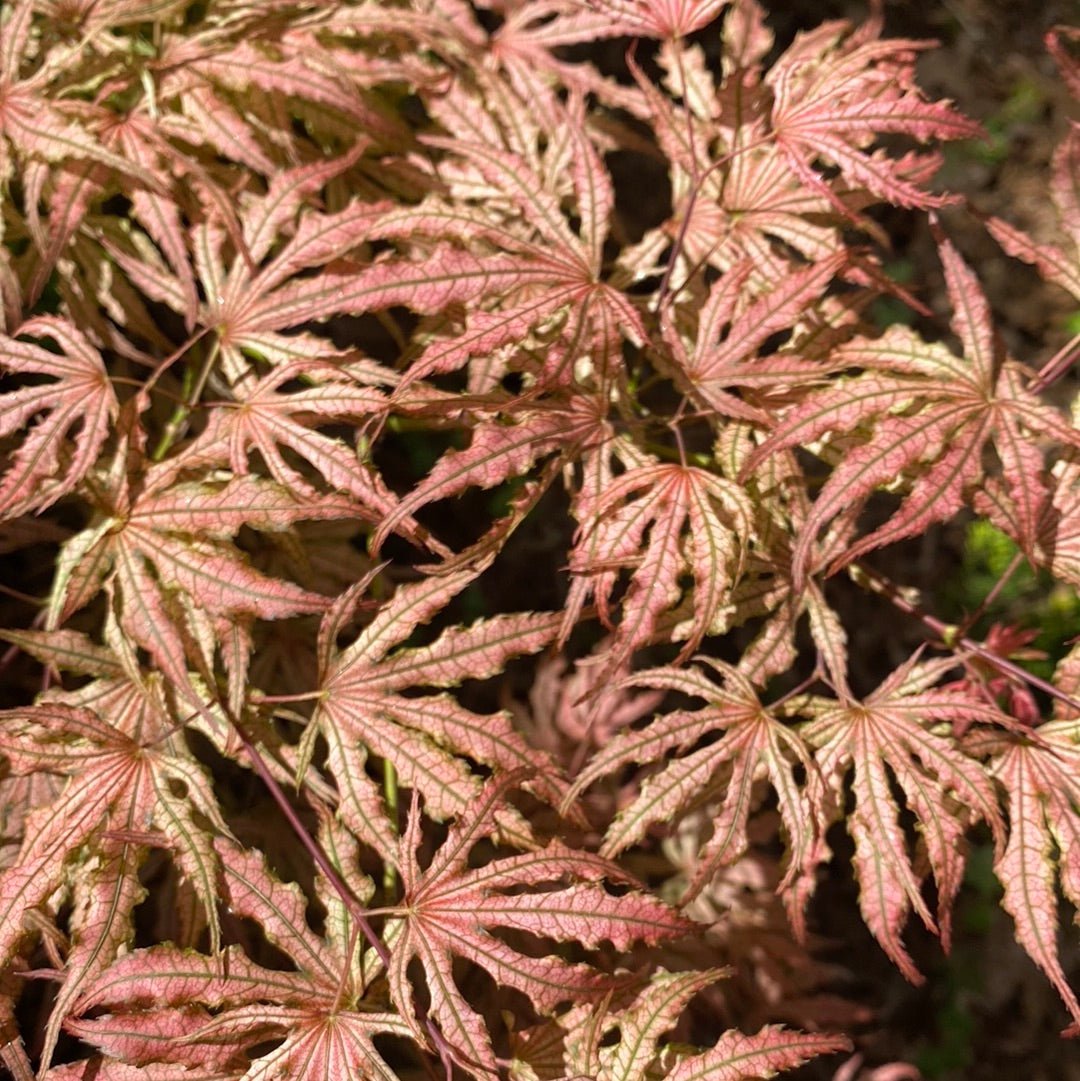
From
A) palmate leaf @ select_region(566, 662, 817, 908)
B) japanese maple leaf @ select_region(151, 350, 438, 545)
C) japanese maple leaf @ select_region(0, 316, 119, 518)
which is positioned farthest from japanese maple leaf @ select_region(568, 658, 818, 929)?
japanese maple leaf @ select_region(0, 316, 119, 518)

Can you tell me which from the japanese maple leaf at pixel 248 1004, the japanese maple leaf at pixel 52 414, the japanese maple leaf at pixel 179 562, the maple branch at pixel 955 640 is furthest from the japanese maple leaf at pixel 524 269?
the japanese maple leaf at pixel 248 1004

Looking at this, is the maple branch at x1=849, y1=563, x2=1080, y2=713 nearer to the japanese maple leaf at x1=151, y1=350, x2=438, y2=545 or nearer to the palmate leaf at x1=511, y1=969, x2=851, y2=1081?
the palmate leaf at x1=511, y1=969, x2=851, y2=1081

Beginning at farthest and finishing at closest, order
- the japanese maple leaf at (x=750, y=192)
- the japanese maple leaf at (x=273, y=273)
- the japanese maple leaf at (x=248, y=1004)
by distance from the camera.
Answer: the japanese maple leaf at (x=750, y=192) → the japanese maple leaf at (x=273, y=273) → the japanese maple leaf at (x=248, y=1004)

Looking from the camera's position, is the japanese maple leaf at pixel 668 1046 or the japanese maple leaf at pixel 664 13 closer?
the japanese maple leaf at pixel 668 1046

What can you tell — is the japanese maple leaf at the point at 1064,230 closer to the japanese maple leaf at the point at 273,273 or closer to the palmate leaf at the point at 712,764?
the palmate leaf at the point at 712,764

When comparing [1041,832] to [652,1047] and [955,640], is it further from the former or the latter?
[652,1047]

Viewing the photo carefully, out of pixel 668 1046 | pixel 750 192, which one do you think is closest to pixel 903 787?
pixel 668 1046

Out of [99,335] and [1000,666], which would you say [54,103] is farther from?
[1000,666]
